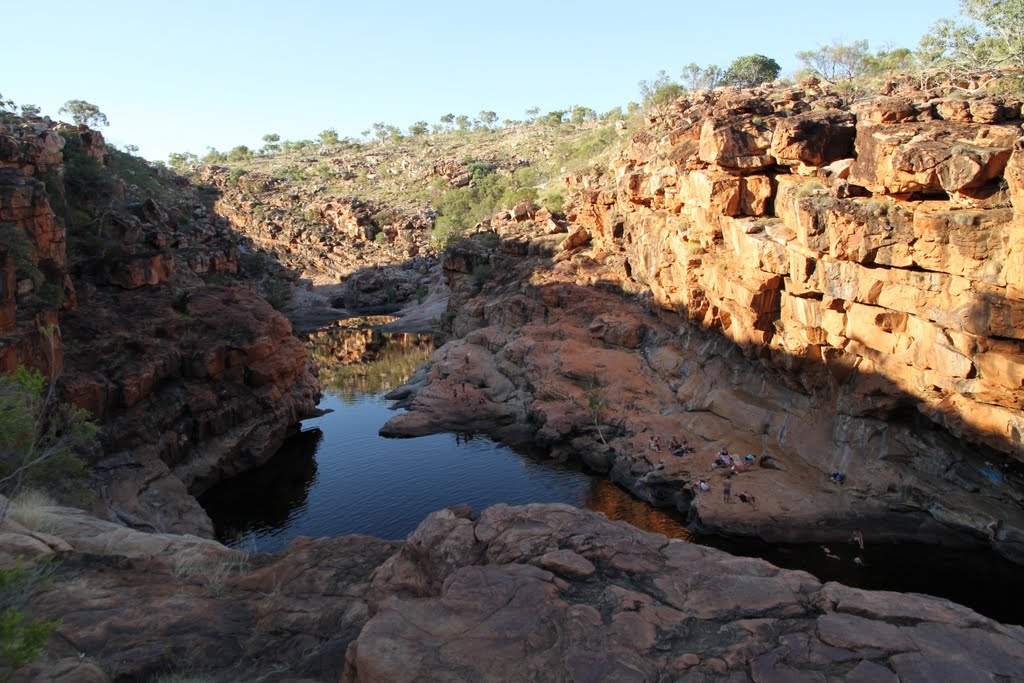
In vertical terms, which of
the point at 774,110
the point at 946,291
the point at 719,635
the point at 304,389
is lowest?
the point at 304,389

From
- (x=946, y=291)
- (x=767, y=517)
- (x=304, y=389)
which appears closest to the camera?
(x=946, y=291)

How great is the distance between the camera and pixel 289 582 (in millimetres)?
10992

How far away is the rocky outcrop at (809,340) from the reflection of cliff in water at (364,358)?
10102mm

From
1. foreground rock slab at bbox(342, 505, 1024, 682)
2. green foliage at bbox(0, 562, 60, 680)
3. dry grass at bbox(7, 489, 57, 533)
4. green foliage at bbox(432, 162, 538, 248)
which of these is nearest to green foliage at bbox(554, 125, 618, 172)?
green foliage at bbox(432, 162, 538, 248)

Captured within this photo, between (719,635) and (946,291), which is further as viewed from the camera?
(946,291)

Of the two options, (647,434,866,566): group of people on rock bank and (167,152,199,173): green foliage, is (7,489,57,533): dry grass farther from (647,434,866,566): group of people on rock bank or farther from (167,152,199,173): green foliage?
(167,152,199,173): green foliage

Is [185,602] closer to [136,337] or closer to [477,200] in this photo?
[136,337]

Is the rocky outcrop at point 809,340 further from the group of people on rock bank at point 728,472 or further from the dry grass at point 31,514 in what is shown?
the dry grass at point 31,514

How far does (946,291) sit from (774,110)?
13494mm

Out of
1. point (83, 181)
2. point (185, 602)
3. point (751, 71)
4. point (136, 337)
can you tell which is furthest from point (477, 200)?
point (185, 602)

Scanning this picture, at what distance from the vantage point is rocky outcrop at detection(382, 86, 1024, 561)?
765 inches

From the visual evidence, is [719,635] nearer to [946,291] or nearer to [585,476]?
[946,291]

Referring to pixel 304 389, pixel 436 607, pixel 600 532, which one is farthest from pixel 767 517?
pixel 304 389

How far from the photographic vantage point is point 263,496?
27094 mm
